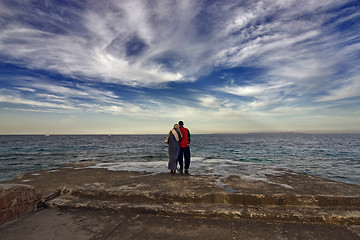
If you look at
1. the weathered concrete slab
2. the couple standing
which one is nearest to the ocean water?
the couple standing

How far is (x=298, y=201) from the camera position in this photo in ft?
10.8

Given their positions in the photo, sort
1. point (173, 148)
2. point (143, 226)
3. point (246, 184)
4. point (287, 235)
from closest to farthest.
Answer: point (287, 235)
point (143, 226)
point (246, 184)
point (173, 148)

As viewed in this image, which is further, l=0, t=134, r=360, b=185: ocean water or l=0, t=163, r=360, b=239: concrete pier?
l=0, t=134, r=360, b=185: ocean water

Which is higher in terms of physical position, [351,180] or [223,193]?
[223,193]

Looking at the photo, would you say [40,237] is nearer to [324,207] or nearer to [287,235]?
[287,235]

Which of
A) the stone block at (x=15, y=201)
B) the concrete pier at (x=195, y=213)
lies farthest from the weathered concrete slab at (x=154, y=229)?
the stone block at (x=15, y=201)

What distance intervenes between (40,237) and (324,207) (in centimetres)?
445

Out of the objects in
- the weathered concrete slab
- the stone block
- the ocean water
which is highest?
the stone block

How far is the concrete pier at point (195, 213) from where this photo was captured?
2.46 m

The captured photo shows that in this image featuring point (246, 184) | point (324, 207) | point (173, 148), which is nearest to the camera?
point (324, 207)

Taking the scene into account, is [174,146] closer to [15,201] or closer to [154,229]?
[154,229]

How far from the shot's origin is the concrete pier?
8.07ft

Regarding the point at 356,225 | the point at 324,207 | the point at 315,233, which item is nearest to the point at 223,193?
the point at 315,233

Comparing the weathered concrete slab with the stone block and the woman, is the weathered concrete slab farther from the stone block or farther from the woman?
the woman
